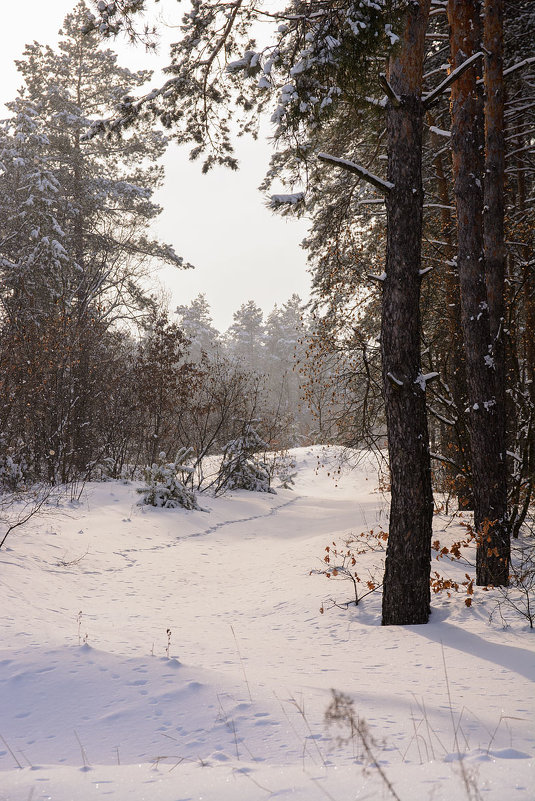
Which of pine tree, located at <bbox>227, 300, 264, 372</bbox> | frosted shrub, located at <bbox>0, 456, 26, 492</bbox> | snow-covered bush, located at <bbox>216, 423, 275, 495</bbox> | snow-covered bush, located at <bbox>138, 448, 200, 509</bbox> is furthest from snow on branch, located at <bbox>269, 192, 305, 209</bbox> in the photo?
pine tree, located at <bbox>227, 300, 264, 372</bbox>

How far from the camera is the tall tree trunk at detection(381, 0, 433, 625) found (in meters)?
5.10

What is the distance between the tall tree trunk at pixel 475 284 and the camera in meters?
6.25

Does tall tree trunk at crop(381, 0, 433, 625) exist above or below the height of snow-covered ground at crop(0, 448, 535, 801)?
above

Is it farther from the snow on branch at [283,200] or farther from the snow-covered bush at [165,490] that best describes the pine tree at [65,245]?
the snow on branch at [283,200]

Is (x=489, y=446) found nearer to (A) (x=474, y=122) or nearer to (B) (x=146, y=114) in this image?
(A) (x=474, y=122)

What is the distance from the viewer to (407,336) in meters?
5.12

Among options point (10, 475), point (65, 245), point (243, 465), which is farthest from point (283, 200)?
point (65, 245)

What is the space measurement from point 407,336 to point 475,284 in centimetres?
189

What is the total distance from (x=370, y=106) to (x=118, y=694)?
5469mm

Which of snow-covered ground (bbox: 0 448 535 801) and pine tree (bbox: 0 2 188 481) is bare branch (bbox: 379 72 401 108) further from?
pine tree (bbox: 0 2 188 481)

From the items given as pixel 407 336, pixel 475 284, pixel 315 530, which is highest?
pixel 475 284

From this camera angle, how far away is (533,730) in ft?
8.73

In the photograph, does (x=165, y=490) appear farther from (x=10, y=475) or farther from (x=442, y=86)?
(x=442, y=86)

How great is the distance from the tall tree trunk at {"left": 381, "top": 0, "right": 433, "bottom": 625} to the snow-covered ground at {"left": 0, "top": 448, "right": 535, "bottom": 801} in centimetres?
75
